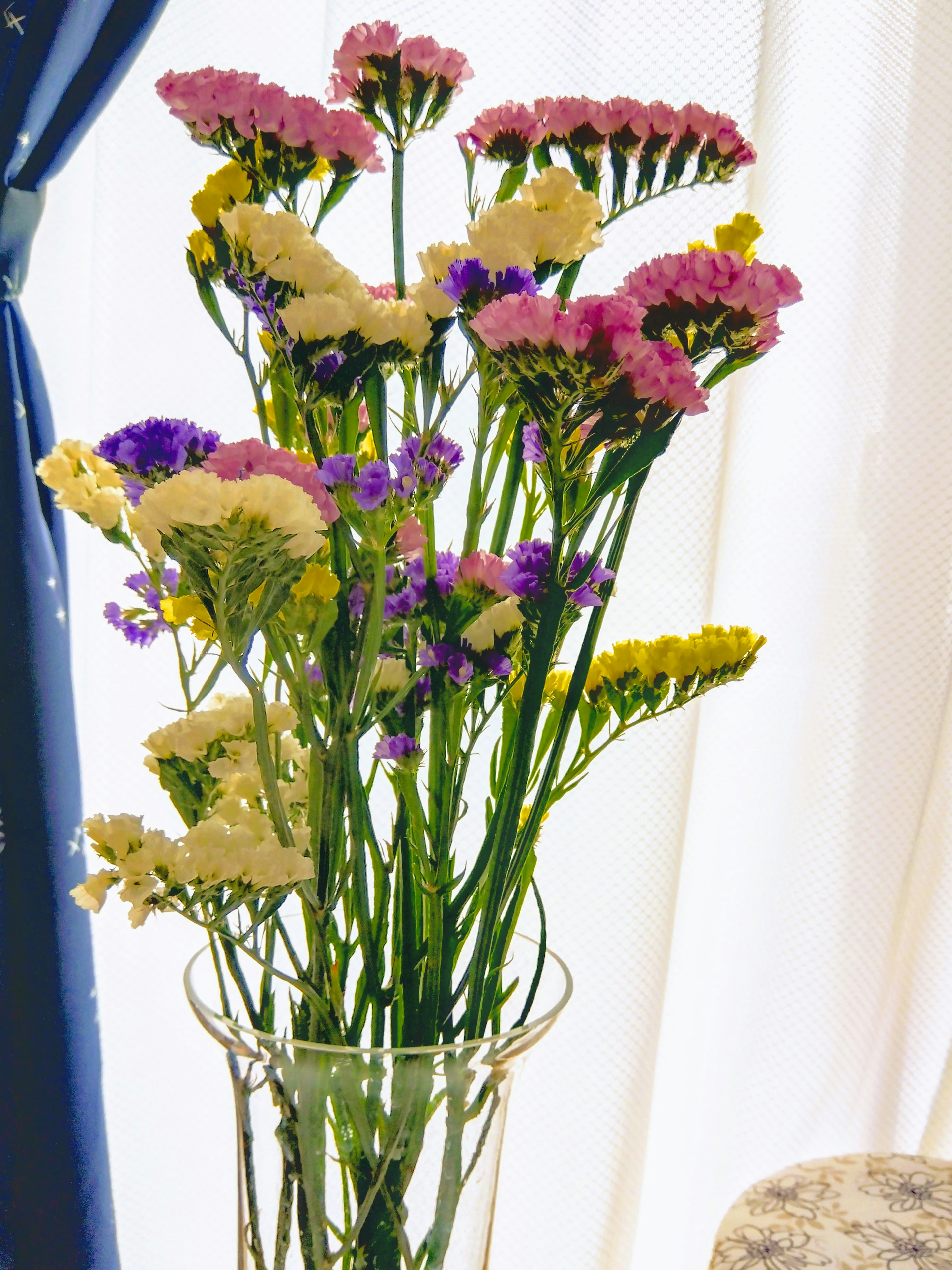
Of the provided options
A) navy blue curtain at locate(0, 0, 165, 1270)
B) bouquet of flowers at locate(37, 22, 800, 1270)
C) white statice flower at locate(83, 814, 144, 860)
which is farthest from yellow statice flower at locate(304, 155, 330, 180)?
navy blue curtain at locate(0, 0, 165, 1270)

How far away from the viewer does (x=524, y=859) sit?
55 centimetres

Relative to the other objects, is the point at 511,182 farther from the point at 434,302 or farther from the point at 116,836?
the point at 116,836

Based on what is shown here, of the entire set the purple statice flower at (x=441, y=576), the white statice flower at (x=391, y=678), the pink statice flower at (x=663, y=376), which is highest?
the pink statice flower at (x=663, y=376)

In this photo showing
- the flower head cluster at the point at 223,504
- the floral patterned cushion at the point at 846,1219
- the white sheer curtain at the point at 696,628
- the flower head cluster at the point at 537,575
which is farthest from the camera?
the white sheer curtain at the point at 696,628

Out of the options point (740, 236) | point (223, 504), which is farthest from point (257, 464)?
point (740, 236)

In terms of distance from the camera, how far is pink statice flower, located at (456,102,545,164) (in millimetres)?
526

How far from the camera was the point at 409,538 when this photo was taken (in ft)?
1.60

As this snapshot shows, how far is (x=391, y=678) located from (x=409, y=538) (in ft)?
0.27

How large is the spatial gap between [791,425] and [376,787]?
57 cm

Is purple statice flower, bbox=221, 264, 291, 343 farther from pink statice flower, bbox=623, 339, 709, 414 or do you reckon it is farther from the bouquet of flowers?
pink statice flower, bbox=623, 339, 709, 414

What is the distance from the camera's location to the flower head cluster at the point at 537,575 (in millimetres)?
483

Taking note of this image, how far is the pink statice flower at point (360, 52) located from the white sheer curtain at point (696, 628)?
53 centimetres

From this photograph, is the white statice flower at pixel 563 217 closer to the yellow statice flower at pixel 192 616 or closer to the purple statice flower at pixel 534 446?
the purple statice flower at pixel 534 446

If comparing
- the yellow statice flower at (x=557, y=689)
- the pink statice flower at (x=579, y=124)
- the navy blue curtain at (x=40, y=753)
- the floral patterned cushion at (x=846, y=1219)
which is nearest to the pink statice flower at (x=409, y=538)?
the yellow statice flower at (x=557, y=689)
